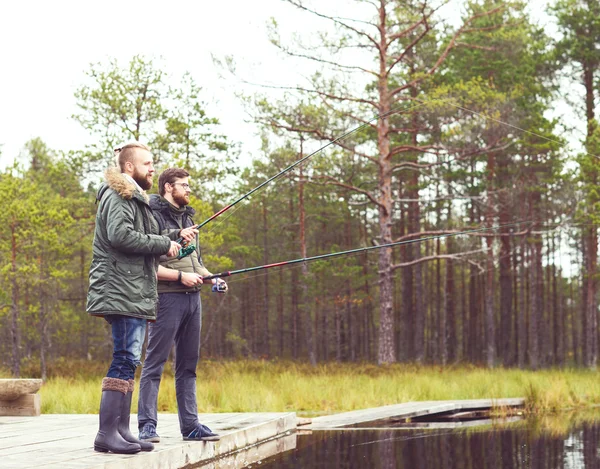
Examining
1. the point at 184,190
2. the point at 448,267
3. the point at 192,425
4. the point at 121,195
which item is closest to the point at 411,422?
the point at 192,425

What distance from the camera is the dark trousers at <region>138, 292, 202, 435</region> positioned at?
5809mm

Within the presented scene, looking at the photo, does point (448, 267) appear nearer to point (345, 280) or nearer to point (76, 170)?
point (345, 280)

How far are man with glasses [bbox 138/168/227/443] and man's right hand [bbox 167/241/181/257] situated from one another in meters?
0.29

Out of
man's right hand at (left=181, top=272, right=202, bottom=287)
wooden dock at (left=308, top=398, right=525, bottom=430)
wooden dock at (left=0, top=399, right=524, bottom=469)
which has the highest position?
man's right hand at (left=181, top=272, right=202, bottom=287)

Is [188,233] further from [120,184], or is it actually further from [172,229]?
[120,184]

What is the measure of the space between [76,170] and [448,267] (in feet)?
57.2

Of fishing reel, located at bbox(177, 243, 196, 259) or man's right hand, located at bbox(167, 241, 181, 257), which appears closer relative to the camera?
man's right hand, located at bbox(167, 241, 181, 257)

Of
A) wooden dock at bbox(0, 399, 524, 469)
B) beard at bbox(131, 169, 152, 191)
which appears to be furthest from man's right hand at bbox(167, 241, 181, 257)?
wooden dock at bbox(0, 399, 524, 469)

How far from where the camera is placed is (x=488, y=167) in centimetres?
3183

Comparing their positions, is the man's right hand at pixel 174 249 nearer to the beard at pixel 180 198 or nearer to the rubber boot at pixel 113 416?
the beard at pixel 180 198

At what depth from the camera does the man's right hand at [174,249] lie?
530 centimetres

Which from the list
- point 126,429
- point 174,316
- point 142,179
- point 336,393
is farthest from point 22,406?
point 336,393

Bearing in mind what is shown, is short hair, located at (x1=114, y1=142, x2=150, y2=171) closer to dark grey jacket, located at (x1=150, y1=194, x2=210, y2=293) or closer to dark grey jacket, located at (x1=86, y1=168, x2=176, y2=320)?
dark grey jacket, located at (x1=86, y1=168, x2=176, y2=320)

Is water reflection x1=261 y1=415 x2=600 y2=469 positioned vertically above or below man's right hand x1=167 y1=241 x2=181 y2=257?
below
